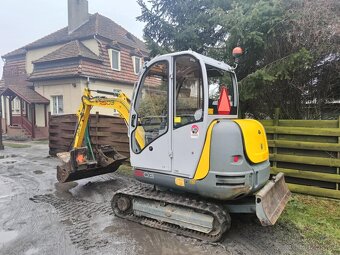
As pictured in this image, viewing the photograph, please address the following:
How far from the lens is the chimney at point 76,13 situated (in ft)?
61.5

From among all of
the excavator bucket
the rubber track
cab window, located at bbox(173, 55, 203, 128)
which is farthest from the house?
cab window, located at bbox(173, 55, 203, 128)

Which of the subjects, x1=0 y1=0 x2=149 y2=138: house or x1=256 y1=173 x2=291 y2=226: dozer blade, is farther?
x1=0 y1=0 x2=149 y2=138: house

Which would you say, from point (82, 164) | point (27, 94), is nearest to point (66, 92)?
point (27, 94)

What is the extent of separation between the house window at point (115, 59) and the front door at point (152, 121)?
46.1ft

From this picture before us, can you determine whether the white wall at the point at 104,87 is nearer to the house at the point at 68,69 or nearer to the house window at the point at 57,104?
the house at the point at 68,69

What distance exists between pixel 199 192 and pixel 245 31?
11.0 feet

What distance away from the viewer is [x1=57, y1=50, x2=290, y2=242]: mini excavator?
353 centimetres

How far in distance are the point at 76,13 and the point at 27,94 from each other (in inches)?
262

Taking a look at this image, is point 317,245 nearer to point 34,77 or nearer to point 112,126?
point 112,126

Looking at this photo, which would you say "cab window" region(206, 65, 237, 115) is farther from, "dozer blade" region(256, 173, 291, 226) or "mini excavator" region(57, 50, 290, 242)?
"dozer blade" region(256, 173, 291, 226)

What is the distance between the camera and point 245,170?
3545mm

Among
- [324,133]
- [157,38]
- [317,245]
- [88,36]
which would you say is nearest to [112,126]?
[157,38]

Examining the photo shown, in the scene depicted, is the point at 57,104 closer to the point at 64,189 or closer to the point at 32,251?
the point at 64,189

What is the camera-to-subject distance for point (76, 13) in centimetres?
1895
